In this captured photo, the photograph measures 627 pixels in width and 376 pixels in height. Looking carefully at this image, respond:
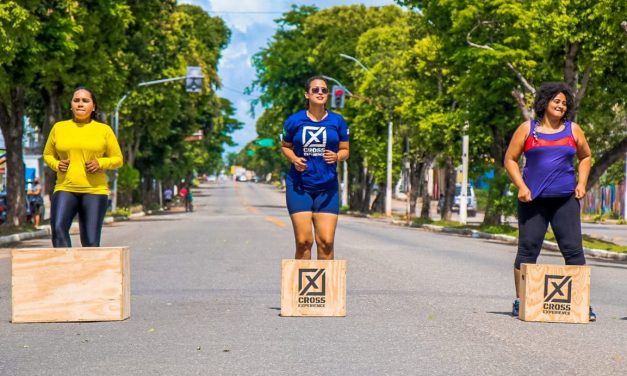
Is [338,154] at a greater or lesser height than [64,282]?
greater

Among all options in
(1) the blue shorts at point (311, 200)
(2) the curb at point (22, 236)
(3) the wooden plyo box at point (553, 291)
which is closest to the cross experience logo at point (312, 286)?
(1) the blue shorts at point (311, 200)

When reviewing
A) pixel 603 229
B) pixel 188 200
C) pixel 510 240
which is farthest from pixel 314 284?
pixel 188 200

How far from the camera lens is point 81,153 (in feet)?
30.0

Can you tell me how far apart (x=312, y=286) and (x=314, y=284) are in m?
0.03

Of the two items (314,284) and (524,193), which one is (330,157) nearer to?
(314,284)

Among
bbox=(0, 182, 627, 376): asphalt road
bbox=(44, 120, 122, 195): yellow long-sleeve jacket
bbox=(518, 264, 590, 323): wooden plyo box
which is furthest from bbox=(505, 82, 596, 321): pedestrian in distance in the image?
bbox=(44, 120, 122, 195): yellow long-sleeve jacket

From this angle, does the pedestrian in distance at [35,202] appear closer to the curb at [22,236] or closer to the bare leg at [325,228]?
the curb at [22,236]

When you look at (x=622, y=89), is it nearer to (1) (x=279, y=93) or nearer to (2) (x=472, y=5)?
(2) (x=472, y=5)

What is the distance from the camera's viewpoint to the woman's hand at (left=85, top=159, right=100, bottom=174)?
9.02m

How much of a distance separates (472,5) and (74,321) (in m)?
24.6

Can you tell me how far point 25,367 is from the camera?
21.0ft

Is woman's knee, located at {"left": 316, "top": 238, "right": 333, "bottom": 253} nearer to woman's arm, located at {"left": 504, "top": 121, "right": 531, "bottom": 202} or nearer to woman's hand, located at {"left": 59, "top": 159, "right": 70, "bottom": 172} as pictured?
woman's arm, located at {"left": 504, "top": 121, "right": 531, "bottom": 202}

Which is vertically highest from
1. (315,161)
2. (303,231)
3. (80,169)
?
(315,161)

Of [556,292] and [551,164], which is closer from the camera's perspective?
[551,164]
